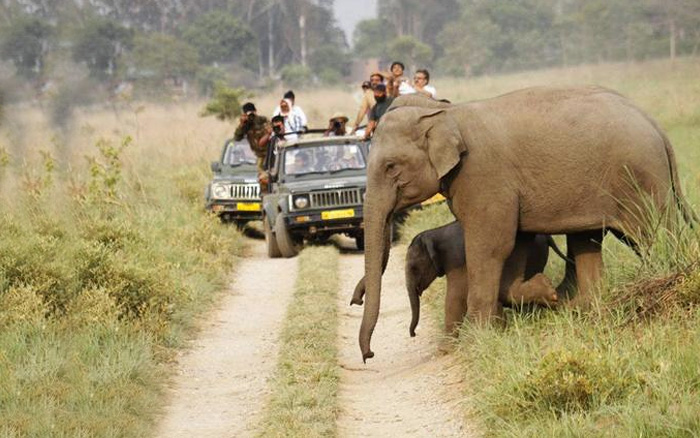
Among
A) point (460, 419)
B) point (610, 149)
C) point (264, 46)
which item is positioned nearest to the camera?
point (460, 419)

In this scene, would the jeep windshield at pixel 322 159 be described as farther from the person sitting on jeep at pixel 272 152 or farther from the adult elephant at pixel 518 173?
the adult elephant at pixel 518 173

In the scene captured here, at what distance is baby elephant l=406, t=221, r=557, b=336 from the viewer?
30.8 ft

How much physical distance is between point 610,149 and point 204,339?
446 centimetres

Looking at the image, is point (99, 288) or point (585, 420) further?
point (99, 288)

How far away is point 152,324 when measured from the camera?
10.9 meters

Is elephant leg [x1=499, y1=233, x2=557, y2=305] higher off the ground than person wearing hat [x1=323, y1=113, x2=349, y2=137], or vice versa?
person wearing hat [x1=323, y1=113, x2=349, y2=137]

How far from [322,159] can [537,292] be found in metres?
9.21

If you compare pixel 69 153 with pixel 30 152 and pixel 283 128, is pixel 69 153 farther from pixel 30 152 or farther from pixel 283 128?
pixel 283 128

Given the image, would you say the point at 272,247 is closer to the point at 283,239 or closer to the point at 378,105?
the point at 283,239

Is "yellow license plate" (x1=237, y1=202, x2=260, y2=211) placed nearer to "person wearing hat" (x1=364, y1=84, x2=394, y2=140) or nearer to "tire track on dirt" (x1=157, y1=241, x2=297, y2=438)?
"person wearing hat" (x1=364, y1=84, x2=394, y2=140)

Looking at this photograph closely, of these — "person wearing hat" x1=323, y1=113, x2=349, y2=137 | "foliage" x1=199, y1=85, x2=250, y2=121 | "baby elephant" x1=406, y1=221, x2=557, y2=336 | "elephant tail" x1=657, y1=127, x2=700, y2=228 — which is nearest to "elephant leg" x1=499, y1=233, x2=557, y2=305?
"baby elephant" x1=406, y1=221, x2=557, y2=336

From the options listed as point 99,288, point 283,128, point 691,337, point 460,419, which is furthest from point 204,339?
point 283,128

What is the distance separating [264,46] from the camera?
84938 millimetres

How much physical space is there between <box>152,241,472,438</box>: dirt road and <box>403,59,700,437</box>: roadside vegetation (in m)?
0.32
